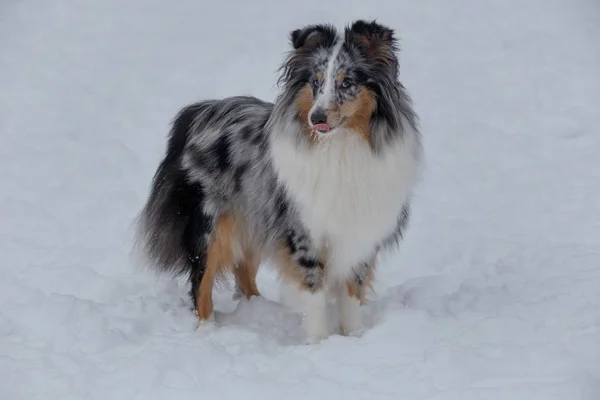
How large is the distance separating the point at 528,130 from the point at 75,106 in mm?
5399

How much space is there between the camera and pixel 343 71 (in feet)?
15.0

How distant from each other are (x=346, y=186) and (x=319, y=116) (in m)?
0.58

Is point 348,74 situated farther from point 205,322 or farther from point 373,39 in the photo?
point 205,322

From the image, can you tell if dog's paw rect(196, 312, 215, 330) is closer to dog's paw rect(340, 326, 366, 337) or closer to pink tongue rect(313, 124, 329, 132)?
dog's paw rect(340, 326, 366, 337)

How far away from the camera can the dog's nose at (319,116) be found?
14.4 ft

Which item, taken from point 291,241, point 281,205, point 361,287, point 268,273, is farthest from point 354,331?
point 268,273

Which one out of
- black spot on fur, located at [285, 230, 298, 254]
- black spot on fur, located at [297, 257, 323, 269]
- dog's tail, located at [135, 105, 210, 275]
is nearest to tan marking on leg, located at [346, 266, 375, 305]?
A: black spot on fur, located at [297, 257, 323, 269]

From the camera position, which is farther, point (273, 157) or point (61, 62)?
point (61, 62)

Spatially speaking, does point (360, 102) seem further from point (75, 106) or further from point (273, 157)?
point (75, 106)

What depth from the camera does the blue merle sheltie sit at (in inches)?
183

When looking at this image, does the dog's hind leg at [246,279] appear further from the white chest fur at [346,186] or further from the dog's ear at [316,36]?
the dog's ear at [316,36]

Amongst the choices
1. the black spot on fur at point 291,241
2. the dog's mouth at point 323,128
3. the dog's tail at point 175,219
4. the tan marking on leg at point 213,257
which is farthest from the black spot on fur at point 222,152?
the dog's mouth at point 323,128

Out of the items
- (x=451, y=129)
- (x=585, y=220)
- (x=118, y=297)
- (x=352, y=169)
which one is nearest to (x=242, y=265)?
(x=118, y=297)

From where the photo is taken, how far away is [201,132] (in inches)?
224
